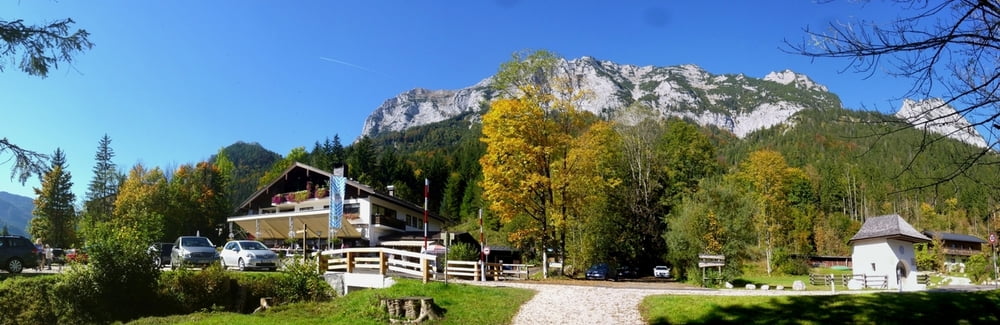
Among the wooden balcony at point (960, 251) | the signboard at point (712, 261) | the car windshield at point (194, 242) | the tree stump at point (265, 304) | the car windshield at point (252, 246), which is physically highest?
the car windshield at point (194, 242)

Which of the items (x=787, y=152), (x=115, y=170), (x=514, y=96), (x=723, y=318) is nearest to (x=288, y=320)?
(x=723, y=318)

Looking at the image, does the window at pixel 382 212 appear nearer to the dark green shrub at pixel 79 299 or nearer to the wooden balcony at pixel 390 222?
the wooden balcony at pixel 390 222

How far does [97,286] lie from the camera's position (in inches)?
711

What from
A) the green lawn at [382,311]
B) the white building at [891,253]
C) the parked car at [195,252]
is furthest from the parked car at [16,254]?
the white building at [891,253]

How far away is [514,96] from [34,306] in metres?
20.8

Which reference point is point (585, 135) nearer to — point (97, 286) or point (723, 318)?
point (723, 318)

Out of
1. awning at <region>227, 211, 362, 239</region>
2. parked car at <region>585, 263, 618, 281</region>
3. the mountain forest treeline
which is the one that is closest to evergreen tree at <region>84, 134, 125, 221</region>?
the mountain forest treeline

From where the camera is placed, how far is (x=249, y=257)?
27203mm

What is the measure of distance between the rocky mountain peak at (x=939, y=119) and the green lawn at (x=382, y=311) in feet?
33.0

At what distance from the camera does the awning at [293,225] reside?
4781 centimetres

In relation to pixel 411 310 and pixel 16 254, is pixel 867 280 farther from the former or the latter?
pixel 16 254

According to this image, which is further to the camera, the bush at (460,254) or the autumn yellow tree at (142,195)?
the autumn yellow tree at (142,195)

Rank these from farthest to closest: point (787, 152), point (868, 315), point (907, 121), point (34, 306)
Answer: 1. point (787, 152)
2. point (34, 306)
3. point (868, 315)
4. point (907, 121)

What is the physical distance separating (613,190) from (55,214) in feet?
193
